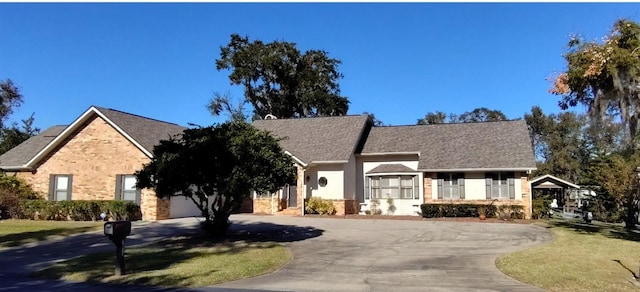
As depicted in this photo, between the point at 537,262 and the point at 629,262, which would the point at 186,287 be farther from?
the point at 629,262

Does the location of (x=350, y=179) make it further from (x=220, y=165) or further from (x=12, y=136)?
(x=12, y=136)

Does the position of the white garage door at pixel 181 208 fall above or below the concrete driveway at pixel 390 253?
above

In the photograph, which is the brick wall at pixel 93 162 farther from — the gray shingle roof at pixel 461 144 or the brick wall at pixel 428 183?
the brick wall at pixel 428 183

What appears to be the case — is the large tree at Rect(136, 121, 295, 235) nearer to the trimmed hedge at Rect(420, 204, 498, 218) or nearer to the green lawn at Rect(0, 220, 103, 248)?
the green lawn at Rect(0, 220, 103, 248)

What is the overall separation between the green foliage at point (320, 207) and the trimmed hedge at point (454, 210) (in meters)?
4.95

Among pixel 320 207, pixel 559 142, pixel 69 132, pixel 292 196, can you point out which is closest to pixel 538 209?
pixel 320 207

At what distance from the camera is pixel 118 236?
10555 mm

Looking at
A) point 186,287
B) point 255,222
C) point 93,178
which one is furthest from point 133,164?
point 186,287

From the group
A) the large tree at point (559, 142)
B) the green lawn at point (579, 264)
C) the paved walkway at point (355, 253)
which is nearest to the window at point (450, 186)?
the paved walkway at point (355, 253)

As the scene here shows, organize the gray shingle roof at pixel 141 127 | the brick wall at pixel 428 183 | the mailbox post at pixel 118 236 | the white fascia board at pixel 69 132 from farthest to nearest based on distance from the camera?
the brick wall at pixel 428 183 < the white fascia board at pixel 69 132 < the gray shingle roof at pixel 141 127 < the mailbox post at pixel 118 236

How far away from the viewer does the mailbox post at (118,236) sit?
1034 centimetres

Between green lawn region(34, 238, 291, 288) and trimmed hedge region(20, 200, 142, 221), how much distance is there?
8890 mm

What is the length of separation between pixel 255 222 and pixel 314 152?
7682mm

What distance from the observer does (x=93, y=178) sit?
25.1 metres
